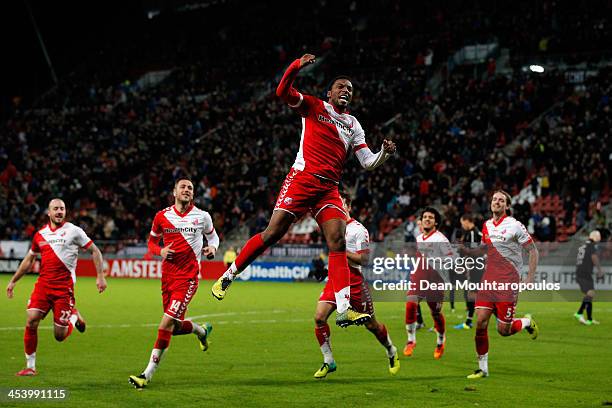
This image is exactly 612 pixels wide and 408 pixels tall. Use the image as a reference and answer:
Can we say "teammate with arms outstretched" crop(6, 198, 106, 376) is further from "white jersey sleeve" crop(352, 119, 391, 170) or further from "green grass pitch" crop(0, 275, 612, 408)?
"white jersey sleeve" crop(352, 119, 391, 170)

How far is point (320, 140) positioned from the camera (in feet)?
30.7

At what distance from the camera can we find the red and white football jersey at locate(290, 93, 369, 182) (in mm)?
9312

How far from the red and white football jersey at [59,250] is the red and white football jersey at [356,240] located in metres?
3.68

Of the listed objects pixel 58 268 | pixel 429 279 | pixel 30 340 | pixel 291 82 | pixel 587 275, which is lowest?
pixel 30 340

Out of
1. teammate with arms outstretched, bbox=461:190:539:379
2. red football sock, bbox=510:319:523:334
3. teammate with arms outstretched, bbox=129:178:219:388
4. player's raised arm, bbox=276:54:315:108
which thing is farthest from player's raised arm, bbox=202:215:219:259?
red football sock, bbox=510:319:523:334

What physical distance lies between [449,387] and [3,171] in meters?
40.7

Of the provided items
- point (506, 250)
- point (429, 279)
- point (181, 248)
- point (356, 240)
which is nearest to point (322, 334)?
point (356, 240)

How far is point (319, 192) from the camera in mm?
9336

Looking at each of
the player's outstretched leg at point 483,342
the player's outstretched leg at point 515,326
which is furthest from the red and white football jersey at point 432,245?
the player's outstretched leg at point 483,342

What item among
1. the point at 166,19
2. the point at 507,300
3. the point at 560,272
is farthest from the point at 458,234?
the point at 166,19

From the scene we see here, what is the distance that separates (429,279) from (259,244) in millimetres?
6454

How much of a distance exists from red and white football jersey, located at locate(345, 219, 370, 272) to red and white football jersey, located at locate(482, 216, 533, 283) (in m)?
1.73

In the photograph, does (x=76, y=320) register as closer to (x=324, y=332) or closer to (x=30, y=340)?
(x=30, y=340)

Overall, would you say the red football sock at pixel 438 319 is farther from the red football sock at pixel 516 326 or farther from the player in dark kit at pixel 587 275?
the player in dark kit at pixel 587 275
